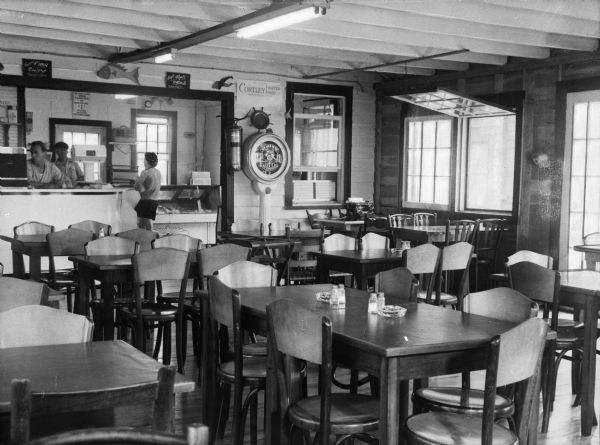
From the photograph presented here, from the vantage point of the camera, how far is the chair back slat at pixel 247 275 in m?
4.83

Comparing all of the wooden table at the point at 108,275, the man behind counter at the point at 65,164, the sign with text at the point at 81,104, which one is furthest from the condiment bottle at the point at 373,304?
the sign with text at the point at 81,104

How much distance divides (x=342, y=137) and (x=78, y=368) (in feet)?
32.2

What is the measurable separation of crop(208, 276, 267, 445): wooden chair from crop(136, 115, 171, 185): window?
1094cm

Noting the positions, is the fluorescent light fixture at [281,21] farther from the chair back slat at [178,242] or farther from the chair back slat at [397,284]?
the chair back slat at [397,284]

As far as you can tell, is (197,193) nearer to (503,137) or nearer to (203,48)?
(203,48)

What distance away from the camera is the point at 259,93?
37.9 ft

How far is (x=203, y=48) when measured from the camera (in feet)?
31.9

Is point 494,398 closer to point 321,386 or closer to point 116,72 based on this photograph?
point 321,386

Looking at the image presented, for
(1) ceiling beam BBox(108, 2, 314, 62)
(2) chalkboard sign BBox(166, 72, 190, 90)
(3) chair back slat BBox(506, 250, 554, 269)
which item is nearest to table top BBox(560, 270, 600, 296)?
(3) chair back slat BBox(506, 250, 554, 269)

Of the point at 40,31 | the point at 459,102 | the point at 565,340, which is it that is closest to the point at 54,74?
the point at 40,31

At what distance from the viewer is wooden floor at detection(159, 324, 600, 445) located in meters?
4.54

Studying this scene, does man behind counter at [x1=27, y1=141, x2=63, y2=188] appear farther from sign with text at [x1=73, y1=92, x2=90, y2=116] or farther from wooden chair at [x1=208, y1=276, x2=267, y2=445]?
wooden chair at [x1=208, y1=276, x2=267, y2=445]

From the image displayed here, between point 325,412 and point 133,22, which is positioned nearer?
point 325,412

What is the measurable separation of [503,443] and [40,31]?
23.1 ft
